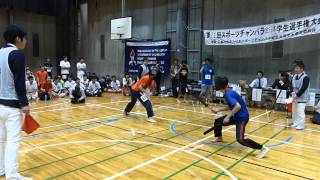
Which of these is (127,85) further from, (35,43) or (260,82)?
(35,43)

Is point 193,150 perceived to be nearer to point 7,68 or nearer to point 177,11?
point 7,68

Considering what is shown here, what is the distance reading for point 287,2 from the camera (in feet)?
34.1

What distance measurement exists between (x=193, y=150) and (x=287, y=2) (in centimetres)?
820

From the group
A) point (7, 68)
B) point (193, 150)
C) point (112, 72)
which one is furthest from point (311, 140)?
point (112, 72)

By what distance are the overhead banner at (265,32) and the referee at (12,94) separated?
864 centimetres

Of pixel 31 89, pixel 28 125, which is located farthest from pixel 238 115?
pixel 31 89

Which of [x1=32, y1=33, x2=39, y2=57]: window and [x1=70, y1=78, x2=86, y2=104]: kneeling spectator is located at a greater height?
[x1=32, y1=33, x2=39, y2=57]: window

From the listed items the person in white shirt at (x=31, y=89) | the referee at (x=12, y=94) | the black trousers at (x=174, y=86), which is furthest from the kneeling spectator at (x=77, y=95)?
the referee at (x=12, y=94)

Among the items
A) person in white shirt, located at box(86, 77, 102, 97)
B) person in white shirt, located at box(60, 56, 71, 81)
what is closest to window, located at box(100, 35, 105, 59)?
person in white shirt, located at box(60, 56, 71, 81)

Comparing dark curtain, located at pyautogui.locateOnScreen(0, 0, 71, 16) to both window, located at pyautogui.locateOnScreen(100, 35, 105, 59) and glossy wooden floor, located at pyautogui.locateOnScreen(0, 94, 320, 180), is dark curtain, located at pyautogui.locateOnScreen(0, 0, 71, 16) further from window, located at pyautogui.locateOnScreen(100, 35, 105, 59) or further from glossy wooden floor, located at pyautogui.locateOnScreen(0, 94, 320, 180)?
glossy wooden floor, located at pyautogui.locateOnScreen(0, 94, 320, 180)

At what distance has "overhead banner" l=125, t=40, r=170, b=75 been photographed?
45.2ft

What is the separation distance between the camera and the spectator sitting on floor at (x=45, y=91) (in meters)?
11.3

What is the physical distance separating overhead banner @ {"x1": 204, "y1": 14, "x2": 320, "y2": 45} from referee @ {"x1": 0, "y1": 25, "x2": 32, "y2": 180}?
8.64 meters

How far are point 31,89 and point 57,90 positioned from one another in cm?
152
